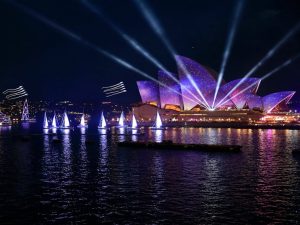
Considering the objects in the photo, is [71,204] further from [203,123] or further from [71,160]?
[203,123]

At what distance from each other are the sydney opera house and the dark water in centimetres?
7561

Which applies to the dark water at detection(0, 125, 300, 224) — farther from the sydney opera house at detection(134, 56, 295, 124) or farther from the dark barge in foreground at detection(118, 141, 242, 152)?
the sydney opera house at detection(134, 56, 295, 124)

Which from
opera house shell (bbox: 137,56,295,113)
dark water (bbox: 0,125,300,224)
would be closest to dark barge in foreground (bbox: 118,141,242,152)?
dark water (bbox: 0,125,300,224)

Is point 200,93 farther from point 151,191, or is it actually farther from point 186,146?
Result: point 151,191

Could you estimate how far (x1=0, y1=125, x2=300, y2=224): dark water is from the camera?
53.7ft

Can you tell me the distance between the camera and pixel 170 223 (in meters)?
15.4

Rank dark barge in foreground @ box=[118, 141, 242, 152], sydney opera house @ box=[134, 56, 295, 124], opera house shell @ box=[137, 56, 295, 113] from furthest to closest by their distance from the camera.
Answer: sydney opera house @ box=[134, 56, 295, 124] → opera house shell @ box=[137, 56, 295, 113] → dark barge in foreground @ box=[118, 141, 242, 152]

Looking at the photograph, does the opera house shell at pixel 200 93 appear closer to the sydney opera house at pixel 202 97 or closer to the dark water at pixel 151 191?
the sydney opera house at pixel 202 97

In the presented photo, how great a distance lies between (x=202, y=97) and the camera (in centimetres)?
11756

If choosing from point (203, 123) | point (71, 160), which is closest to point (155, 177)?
point (71, 160)

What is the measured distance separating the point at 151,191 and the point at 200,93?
95680mm

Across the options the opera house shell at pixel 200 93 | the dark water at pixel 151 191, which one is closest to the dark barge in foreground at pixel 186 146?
the dark water at pixel 151 191

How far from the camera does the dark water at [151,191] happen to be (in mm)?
16375

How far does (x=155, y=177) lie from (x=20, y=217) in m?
10.5
